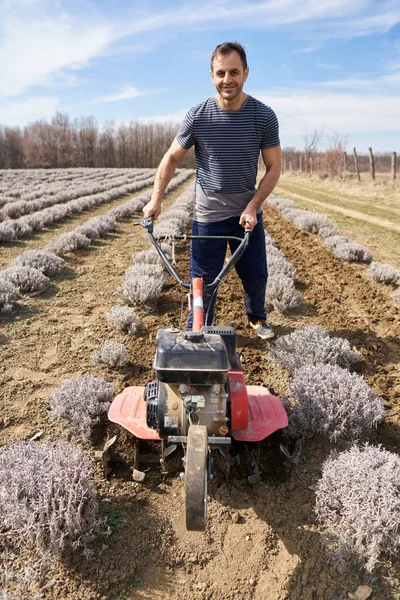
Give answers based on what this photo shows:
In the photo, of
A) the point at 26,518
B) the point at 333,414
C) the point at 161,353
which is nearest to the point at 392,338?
the point at 333,414

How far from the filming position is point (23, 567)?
84.0 inches

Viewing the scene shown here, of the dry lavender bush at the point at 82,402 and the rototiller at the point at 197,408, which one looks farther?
the dry lavender bush at the point at 82,402

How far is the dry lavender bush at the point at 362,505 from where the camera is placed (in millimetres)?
2166

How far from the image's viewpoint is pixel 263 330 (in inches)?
184

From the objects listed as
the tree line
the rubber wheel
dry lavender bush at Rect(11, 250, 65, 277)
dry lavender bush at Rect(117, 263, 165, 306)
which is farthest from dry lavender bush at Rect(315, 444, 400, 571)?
the tree line

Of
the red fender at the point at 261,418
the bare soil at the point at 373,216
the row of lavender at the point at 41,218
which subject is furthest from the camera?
the row of lavender at the point at 41,218

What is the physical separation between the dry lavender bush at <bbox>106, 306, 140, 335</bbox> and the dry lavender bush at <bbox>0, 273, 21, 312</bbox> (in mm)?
1458

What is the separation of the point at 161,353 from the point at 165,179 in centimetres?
196

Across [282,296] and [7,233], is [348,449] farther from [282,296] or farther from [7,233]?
[7,233]

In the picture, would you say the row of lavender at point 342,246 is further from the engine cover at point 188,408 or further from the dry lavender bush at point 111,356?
the engine cover at point 188,408

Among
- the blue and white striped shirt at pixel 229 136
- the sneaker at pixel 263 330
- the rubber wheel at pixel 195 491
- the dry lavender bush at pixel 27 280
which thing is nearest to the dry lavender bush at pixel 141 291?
the dry lavender bush at pixel 27 280

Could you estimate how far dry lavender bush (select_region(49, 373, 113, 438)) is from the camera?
3.17 metres

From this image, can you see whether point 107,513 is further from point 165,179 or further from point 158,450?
point 165,179

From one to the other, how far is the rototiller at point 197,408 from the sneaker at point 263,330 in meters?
1.81
